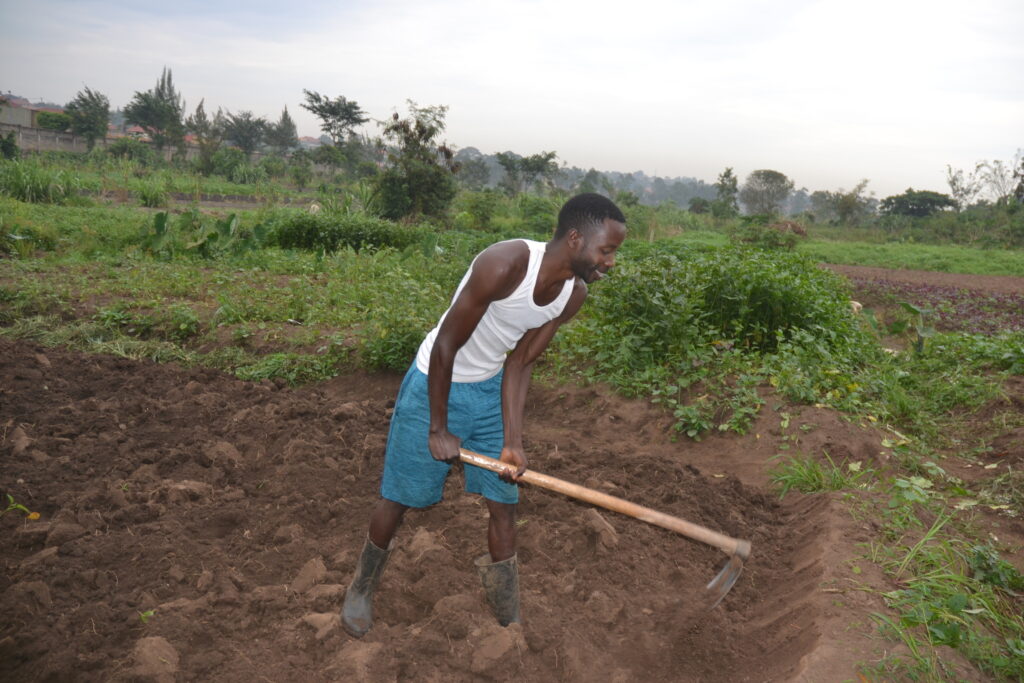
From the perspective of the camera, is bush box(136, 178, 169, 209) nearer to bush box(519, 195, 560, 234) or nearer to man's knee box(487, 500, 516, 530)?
bush box(519, 195, 560, 234)

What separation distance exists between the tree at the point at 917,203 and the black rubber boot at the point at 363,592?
36857 mm

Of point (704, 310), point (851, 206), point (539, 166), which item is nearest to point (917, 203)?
point (851, 206)

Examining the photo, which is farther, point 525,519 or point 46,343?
point 46,343

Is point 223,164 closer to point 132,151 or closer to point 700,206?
point 132,151

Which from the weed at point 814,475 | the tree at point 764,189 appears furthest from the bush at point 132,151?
the tree at point 764,189

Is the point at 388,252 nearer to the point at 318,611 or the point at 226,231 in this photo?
the point at 226,231

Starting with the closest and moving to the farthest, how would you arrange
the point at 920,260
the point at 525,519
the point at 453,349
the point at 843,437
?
the point at 453,349
the point at 525,519
the point at 843,437
the point at 920,260

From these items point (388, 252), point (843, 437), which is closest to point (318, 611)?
point (843, 437)

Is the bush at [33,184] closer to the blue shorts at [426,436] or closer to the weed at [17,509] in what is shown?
the weed at [17,509]

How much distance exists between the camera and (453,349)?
2.32 meters

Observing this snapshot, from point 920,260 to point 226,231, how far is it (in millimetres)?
16507

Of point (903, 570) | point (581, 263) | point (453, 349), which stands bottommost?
point (903, 570)

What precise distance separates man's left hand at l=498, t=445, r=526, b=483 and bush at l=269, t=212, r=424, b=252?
383 inches

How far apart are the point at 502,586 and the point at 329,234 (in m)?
10.4
